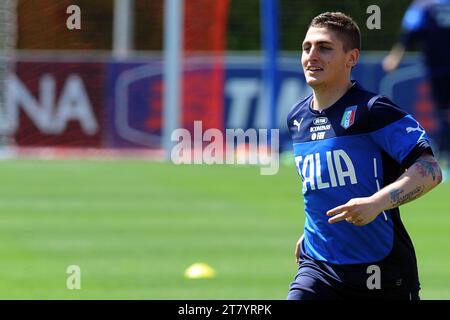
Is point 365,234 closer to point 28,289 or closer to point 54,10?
point 28,289

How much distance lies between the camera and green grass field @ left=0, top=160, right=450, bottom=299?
9.57m

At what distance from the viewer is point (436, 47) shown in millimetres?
18891

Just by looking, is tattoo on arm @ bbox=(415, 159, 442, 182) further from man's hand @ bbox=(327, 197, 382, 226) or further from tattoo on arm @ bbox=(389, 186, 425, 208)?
man's hand @ bbox=(327, 197, 382, 226)

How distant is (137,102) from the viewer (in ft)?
70.3

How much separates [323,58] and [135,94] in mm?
15347

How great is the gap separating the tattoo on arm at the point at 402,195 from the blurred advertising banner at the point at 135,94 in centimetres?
1526

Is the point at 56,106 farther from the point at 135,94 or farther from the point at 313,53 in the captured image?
the point at 313,53

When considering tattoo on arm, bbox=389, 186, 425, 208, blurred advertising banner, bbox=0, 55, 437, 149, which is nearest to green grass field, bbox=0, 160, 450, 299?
blurred advertising banner, bbox=0, 55, 437, 149

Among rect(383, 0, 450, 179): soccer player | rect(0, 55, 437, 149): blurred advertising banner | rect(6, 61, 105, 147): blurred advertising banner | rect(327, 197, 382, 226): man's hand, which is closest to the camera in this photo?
rect(327, 197, 382, 226): man's hand

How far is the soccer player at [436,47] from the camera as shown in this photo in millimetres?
18219

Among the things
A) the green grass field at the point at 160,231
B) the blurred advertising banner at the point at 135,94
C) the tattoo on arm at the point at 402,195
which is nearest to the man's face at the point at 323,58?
the tattoo on arm at the point at 402,195

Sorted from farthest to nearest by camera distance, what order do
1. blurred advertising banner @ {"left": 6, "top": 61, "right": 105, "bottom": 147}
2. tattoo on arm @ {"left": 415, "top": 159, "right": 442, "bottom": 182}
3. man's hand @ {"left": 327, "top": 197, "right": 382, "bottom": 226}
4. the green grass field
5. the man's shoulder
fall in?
blurred advertising banner @ {"left": 6, "top": 61, "right": 105, "bottom": 147} < the green grass field < the man's shoulder < tattoo on arm @ {"left": 415, "top": 159, "right": 442, "bottom": 182} < man's hand @ {"left": 327, "top": 197, "right": 382, "bottom": 226}

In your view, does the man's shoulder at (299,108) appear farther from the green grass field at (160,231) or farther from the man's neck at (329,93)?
the green grass field at (160,231)

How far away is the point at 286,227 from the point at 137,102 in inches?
350
